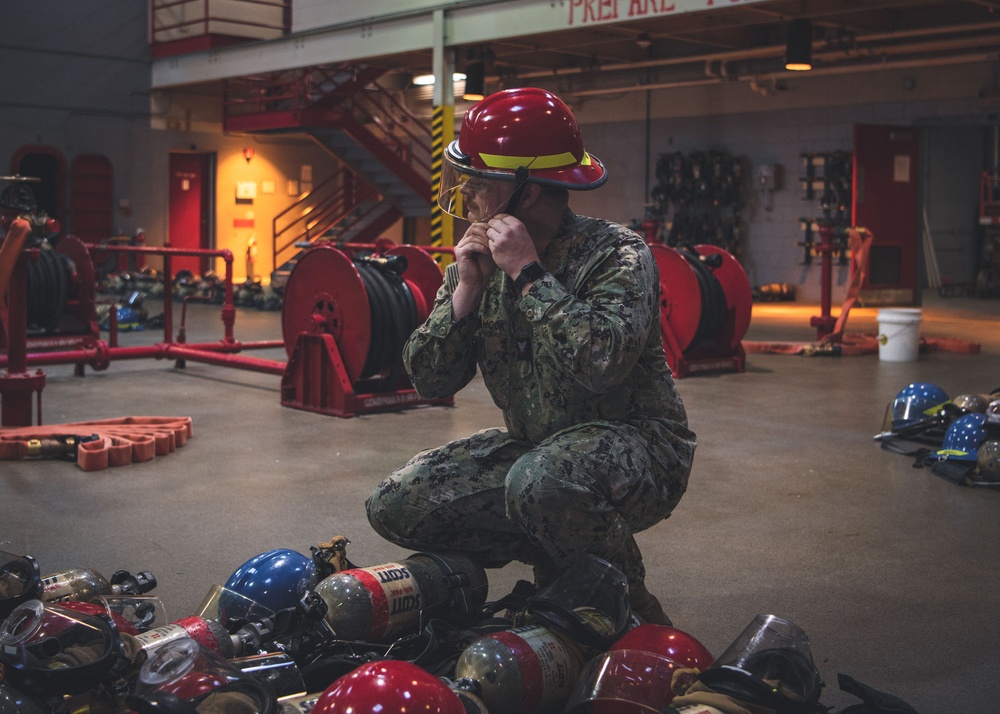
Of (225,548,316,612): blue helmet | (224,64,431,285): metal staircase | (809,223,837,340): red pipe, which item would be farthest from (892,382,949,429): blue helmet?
(224,64,431,285): metal staircase

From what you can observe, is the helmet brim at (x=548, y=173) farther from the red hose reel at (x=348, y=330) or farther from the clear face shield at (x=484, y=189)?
the red hose reel at (x=348, y=330)

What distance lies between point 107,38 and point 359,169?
5.59m

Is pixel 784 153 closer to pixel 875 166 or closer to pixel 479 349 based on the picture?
pixel 875 166

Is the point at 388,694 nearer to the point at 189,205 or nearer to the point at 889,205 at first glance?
the point at 889,205

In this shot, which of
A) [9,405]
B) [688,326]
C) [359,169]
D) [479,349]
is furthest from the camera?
[359,169]

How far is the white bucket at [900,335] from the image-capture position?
10359 mm

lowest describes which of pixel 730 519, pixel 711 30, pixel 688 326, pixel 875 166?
pixel 730 519

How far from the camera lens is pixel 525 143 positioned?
285 centimetres

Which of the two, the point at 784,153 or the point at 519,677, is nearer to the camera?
the point at 519,677

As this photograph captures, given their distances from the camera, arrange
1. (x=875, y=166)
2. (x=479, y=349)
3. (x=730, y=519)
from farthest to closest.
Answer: (x=875, y=166), (x=730, y=519), (x=479, y=349)

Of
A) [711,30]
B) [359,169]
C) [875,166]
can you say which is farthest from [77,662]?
[359,169]

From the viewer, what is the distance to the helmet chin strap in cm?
279

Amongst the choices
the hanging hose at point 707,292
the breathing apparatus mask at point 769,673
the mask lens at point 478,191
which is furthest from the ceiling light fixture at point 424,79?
the breathing apparatus mask at point 769,673

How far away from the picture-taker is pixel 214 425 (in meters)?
6.86
